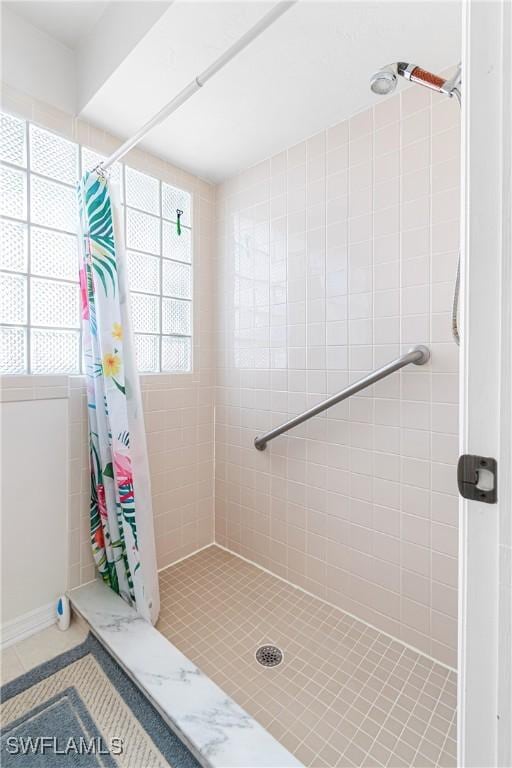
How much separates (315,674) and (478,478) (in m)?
1.15

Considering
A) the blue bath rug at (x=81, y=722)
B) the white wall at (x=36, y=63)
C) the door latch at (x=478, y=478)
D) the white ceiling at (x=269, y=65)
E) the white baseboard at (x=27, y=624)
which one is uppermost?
the white wall at (x=36, y=63)

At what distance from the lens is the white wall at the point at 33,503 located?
129 cm

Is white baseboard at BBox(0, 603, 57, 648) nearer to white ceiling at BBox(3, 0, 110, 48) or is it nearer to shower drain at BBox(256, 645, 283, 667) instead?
shower drain at BBox(256, 645, 283, 667)

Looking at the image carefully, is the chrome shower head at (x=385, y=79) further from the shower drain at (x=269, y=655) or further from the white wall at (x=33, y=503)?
the shower drain at (x=269, y=655)

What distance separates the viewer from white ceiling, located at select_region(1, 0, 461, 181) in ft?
3.40

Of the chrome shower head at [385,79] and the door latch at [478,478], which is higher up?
the chrome shower head at [385,79]

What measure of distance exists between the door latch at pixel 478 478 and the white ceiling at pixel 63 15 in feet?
6.05

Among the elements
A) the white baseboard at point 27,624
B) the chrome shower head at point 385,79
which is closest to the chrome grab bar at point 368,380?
the chrome shower head at point 385,79

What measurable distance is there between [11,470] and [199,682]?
96cm

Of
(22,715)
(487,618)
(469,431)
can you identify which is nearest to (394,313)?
(469,431)

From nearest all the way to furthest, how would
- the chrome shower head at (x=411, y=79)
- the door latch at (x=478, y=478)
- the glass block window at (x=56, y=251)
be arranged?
1. the door latch at (x=478, y=478)
2. the chrome shower head at (x=411, y=79)
3. the glass block window at (x=56, y=251)

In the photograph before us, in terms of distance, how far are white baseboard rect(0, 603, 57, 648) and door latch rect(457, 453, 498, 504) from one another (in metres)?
1.61

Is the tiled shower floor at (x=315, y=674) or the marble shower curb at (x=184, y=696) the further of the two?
the tiled shower floor at (x=315, y=674)

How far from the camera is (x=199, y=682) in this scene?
108 centimetres
